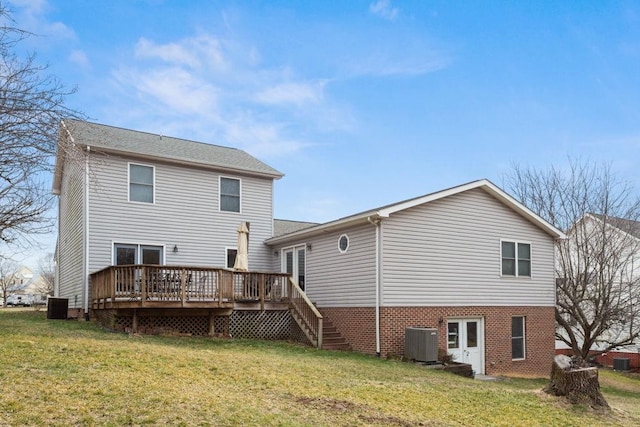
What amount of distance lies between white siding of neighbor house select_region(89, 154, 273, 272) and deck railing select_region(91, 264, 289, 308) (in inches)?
79.5

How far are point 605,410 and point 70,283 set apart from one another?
58.0 feet

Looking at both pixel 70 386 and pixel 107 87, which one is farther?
pixel 107 87

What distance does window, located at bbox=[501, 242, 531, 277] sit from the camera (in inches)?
742

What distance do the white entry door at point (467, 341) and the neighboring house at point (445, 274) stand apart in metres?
0.03

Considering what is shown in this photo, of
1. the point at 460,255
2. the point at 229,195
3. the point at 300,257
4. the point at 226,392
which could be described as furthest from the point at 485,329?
the point at 226,392

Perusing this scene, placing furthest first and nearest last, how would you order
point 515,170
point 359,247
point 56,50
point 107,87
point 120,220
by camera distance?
point 515,170, point 120,220, point 359,247, point 107,87, point 56,50

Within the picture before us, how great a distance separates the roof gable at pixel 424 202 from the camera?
1569 cm

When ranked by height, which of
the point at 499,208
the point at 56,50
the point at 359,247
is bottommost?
the point at 359,247

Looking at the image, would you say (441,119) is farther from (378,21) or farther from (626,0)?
(626,0)

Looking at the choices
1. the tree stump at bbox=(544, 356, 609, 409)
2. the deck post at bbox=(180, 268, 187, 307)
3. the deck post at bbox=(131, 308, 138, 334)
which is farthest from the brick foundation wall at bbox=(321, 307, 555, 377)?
the tree stump at bbox=(544, 356, 609, 409)

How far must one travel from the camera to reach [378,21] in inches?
628

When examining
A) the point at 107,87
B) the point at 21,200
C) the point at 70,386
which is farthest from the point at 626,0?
the point at 21,200

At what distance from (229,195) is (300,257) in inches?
144

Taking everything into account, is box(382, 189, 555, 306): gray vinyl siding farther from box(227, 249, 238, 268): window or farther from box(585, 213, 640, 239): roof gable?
box(227, 249, 238, 268): window
